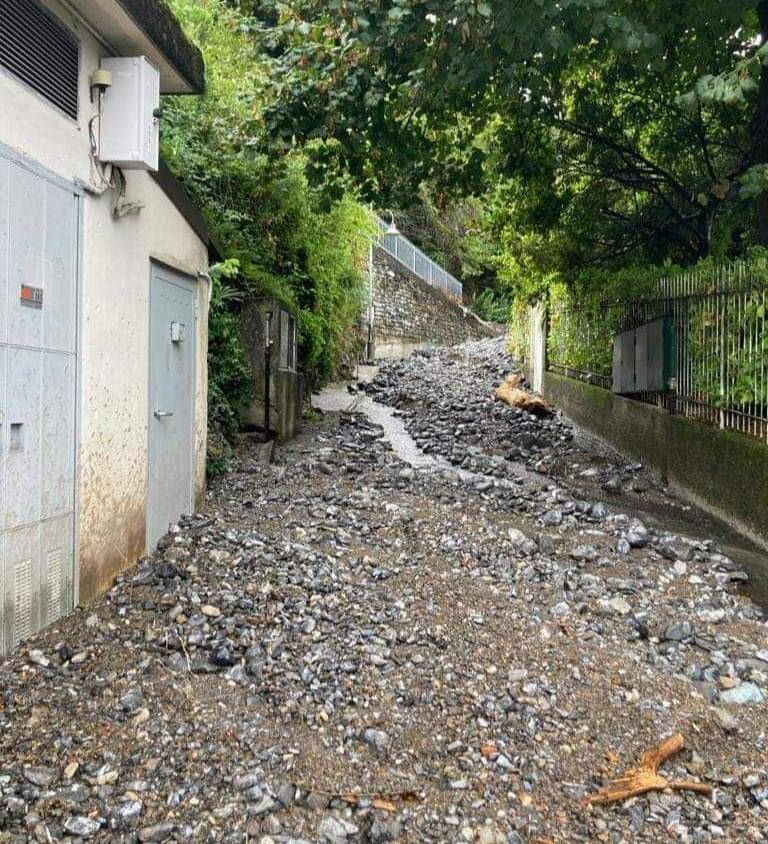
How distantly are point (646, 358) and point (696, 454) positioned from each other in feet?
5.93

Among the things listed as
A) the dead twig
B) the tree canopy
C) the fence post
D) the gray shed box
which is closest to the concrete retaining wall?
the tree canopy

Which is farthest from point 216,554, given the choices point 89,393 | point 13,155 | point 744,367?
point 744,367

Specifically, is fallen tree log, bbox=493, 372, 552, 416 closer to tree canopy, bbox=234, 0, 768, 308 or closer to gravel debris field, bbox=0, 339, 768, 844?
tree canopy, bbox=234, 0, 768, 308

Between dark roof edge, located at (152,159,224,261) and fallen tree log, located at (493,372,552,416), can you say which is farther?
fallen tree log, located at (493,372,552,416)

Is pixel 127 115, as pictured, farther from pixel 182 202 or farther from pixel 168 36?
pixel 182 202

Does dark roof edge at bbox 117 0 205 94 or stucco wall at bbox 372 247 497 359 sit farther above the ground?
stucco wall at bbox 372 247 497 359

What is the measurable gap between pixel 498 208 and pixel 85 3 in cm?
891

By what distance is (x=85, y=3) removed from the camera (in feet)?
13.0

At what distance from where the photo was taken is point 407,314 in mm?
24422

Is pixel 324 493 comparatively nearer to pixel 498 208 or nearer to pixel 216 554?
pixel 216 554

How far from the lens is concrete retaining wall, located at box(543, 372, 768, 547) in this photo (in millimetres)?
6516

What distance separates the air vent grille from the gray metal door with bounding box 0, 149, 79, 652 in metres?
0.46

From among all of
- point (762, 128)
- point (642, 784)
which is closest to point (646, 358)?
point (762, 128)

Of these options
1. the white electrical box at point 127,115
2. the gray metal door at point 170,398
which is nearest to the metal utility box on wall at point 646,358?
the gray metal door at point 170,398
